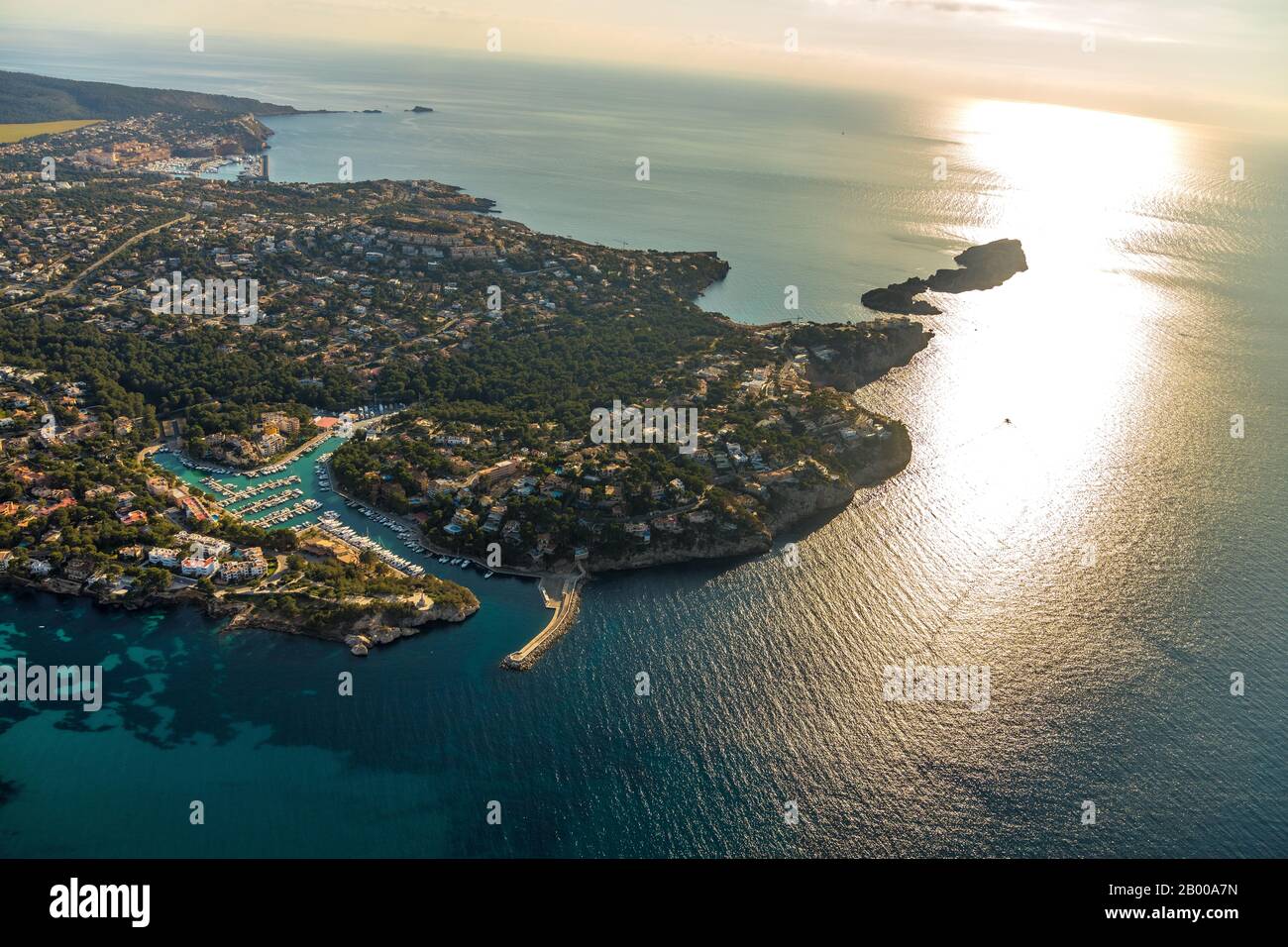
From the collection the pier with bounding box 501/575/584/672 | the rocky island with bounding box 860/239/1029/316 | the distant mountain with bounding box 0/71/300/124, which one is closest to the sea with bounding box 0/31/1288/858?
the pier with bounding box 501/575/584/672

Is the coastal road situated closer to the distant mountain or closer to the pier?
the pier

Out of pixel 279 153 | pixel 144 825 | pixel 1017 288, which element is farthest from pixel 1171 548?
pixel 279 153

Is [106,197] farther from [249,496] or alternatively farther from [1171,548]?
[1171,548]

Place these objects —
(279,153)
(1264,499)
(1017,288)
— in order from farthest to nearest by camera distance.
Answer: (279,153), (1017,288), (1264,499)

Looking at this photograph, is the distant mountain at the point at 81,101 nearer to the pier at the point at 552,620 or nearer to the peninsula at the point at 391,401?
the peninsula at the point at 391,401

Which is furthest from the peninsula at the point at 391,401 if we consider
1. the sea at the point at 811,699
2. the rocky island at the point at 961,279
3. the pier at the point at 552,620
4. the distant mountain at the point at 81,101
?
the distant mountain at the point at 81,101

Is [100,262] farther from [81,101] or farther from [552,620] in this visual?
[81,101]
